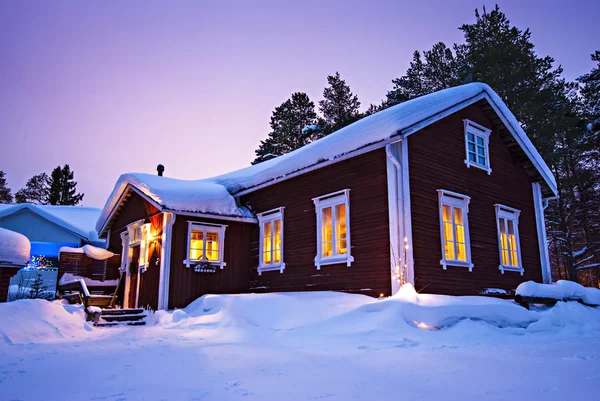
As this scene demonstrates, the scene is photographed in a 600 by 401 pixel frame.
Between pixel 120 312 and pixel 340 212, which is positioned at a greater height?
pixel 340 212

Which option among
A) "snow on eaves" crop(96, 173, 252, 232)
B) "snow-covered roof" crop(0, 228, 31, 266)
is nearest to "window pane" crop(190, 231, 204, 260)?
"snow on eaves" crop(96, 173, 252, 232)

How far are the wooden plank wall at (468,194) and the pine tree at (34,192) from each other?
53.2m

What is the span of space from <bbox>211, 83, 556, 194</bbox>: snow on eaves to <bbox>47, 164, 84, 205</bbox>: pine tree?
44.3 meters

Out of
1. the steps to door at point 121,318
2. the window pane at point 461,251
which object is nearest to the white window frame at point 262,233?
the steps to door at point 121,318

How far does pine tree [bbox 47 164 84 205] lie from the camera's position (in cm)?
5059

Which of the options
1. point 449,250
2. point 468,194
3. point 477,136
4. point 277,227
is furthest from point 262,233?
point 477,136

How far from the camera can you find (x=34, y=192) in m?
52.8

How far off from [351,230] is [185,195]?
5361 millimetres

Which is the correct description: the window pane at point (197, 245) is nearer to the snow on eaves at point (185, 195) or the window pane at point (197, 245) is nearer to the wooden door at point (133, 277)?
the snow on eaves at point (185, 195)

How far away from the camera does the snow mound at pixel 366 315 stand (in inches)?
320

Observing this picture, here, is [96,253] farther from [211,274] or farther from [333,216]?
[333,216]

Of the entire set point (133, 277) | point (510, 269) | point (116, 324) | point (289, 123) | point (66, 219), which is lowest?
point (116, 324)

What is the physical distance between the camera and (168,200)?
1284 centimetres

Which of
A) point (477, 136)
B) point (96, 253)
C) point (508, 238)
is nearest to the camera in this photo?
point (477, 136)
